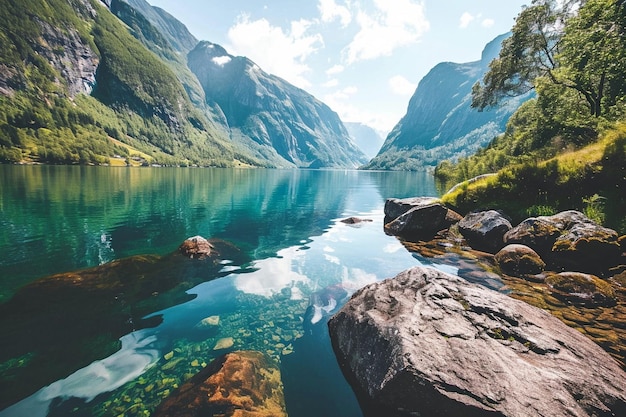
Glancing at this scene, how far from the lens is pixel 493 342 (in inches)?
241

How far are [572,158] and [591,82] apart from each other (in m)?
9.48

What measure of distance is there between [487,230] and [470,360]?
1530cm

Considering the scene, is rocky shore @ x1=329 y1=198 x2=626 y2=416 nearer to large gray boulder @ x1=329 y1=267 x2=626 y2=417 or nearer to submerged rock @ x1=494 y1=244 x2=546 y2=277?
large gray boulder @ x1=329 y1=267 x2=626 y2=417

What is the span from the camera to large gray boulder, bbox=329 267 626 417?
4.95 metres

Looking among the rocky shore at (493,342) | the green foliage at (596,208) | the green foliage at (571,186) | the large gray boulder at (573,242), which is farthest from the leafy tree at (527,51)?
the rocky shore at (493,342)

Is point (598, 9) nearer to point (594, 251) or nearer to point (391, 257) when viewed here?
point (594, 251)

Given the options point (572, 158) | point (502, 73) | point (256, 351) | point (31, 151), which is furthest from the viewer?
point (31, 151)

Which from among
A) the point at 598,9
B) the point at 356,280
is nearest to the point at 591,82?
the point at 598,9

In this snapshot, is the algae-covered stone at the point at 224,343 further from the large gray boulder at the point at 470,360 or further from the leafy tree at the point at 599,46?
the leafy tree at the point at 599,46

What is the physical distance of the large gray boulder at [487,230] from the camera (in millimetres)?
17922

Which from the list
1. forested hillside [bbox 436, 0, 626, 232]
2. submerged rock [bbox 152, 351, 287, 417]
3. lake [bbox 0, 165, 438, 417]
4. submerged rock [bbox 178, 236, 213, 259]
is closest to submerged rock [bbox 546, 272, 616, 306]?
forested hillside [bbox 436, 0, 626, 232]

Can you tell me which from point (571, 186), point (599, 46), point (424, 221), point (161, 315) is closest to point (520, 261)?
point (571, 186)

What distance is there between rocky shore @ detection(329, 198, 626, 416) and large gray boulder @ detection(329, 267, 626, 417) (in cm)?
2

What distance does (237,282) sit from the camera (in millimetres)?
14109
